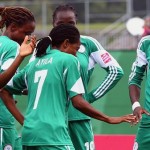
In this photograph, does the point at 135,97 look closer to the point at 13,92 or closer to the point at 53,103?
the point at 13,92

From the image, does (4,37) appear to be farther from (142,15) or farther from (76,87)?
(142,15)

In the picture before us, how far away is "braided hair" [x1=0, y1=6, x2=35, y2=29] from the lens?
344 inches

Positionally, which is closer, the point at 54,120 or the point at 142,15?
the point at 54,120

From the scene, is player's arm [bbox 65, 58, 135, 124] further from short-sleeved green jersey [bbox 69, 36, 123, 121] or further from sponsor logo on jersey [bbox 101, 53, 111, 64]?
sponsor logo on jersey [bbox 101, 53, 111, 64]

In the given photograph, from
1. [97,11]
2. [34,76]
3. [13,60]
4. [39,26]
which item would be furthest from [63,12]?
[97,11]

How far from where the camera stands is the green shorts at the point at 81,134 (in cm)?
887

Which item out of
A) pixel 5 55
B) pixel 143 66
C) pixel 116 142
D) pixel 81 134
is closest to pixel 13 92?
pixel 5 55

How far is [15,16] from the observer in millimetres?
8742

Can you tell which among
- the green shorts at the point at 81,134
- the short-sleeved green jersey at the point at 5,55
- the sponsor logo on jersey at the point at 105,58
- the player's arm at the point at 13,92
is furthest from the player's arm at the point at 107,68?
the player's arm at the point at 13,92

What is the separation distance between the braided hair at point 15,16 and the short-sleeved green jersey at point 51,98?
4.13 ft

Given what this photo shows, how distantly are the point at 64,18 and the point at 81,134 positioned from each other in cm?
132

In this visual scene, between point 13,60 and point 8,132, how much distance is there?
0.91 m

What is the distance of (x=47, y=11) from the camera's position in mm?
31391

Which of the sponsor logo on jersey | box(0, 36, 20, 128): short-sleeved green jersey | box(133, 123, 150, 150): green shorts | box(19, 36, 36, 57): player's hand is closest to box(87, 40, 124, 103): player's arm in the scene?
the sponsor logo on jersey
